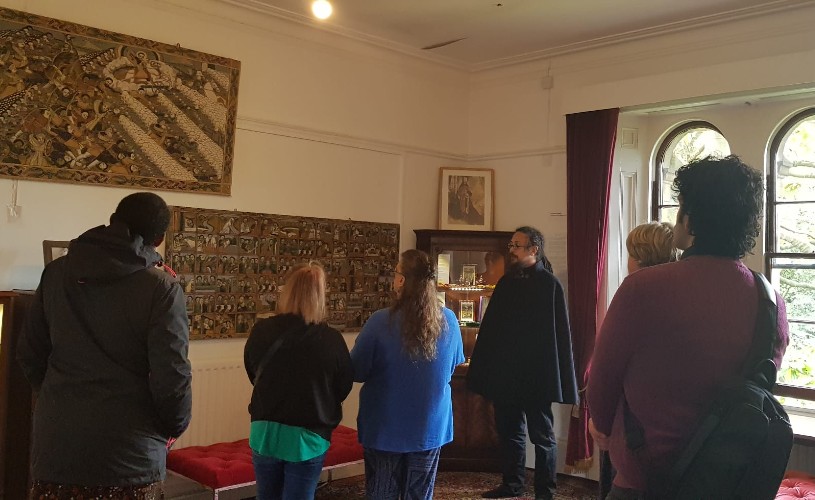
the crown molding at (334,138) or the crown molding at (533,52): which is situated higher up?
the crown molding at (533,52)

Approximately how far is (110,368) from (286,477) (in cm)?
112

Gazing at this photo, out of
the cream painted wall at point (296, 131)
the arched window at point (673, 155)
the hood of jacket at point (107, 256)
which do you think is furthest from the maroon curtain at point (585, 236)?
the hood of jacket at point (107, 256)

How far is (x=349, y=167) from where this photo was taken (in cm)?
616

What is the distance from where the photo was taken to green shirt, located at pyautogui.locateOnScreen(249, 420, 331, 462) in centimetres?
312

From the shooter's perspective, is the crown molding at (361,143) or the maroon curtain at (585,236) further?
the maroon curtain at (585,236)

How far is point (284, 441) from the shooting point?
3.12 meters

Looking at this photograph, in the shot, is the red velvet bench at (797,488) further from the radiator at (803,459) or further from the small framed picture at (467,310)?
the small framed picture at (467,310)

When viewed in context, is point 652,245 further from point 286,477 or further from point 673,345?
point 286,477

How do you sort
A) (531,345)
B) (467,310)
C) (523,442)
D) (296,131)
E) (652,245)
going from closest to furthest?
(652,245) → (531,345) → (523,442) → (296,131) → (467,310)

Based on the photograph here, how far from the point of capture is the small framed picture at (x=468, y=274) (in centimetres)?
635

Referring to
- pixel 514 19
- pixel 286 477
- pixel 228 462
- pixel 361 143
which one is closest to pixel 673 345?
pixel 286 477

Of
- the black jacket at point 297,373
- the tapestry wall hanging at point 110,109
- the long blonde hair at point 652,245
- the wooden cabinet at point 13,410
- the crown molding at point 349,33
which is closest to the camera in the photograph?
the black jacket at point 297,373

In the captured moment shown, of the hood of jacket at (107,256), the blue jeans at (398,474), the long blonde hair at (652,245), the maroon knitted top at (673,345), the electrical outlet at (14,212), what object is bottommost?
Result: the blue jeans at (398,474)

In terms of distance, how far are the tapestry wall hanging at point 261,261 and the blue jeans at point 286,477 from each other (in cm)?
217
